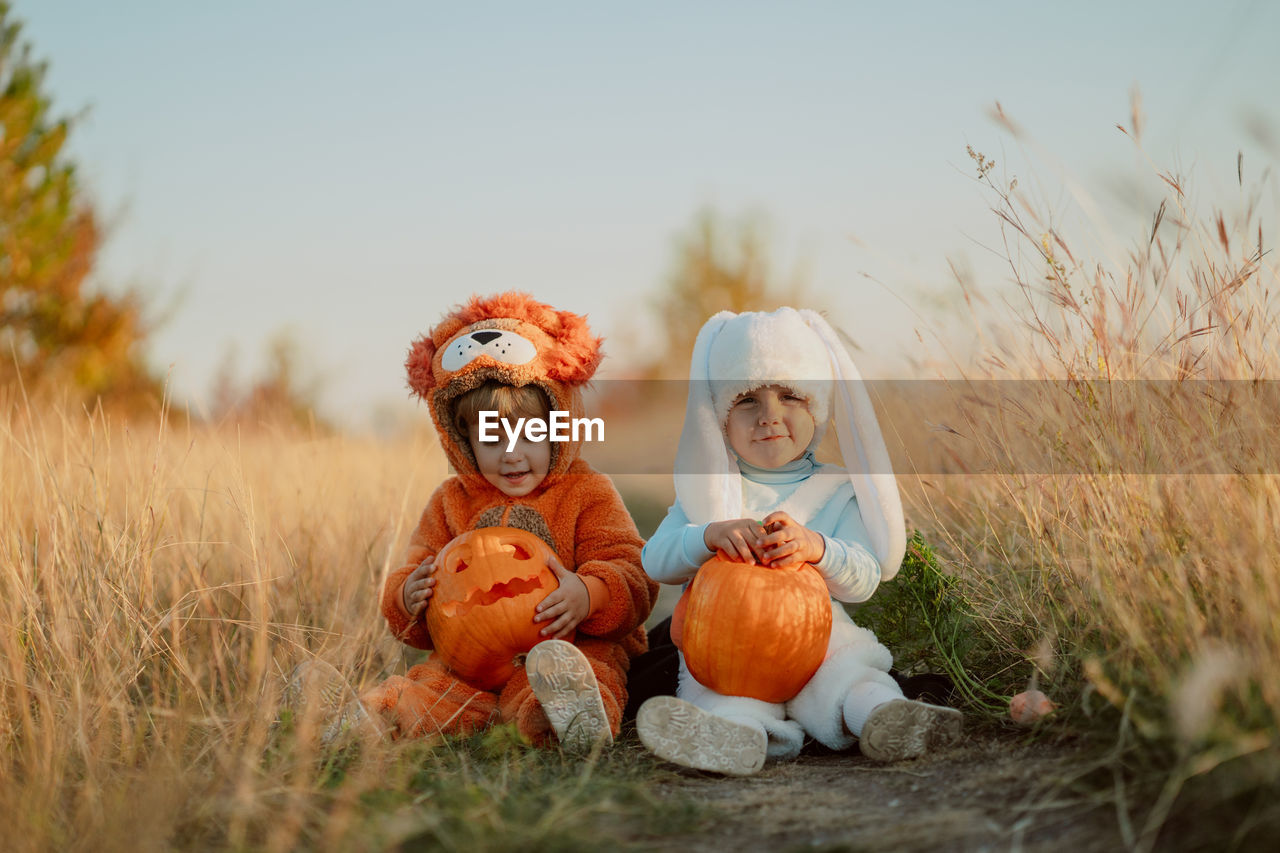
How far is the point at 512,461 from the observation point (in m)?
3.79

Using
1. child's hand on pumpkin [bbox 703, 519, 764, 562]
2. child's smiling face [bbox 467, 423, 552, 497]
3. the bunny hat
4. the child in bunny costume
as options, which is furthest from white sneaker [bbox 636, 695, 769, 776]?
child's smiling face [bbox 467, 423, 552, 497]

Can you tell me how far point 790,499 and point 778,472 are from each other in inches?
4.7

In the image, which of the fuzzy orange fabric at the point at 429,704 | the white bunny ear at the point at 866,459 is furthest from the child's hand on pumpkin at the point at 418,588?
the white bunny ear at the point at 866,459

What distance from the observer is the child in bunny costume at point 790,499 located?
10.6ft

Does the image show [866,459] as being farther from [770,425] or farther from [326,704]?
[326,704]

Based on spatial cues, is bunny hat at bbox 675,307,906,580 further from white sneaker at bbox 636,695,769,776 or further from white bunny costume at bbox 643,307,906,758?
white sneaker at bbox 636,695,769,776

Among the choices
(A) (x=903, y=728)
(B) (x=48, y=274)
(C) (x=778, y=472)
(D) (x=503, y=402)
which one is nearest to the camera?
(A) (x=903, y=728)

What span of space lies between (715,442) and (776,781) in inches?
46.0

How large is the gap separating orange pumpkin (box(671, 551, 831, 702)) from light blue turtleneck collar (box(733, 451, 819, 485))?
17.9 inches

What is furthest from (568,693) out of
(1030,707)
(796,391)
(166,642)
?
(166,642)

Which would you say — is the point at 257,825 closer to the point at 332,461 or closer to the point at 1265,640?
the point at 1265,640

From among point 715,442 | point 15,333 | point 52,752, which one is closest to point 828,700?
point 715,442

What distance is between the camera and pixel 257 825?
2.48 m

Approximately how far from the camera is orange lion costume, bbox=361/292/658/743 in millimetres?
3627
